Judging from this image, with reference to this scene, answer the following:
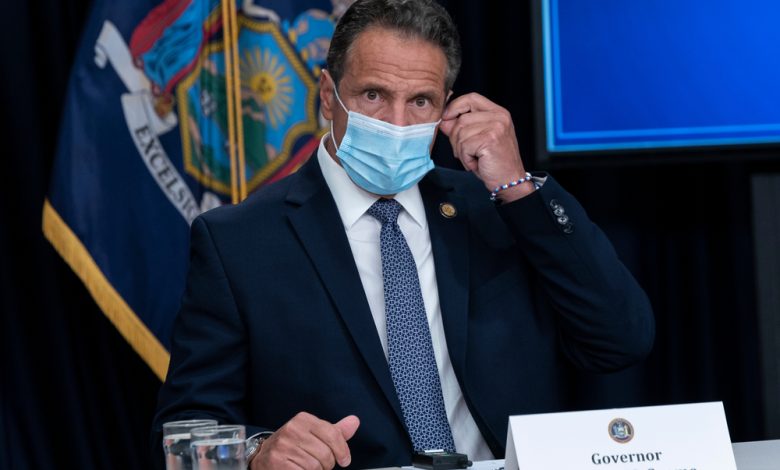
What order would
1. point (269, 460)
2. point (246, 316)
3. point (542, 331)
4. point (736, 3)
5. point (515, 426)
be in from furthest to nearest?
point (736, 3) → point (542, 331) → point (246, 316) → point (269, 460) → point (515, 426)

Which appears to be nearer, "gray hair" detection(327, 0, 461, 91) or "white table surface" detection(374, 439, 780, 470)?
"white table surface" detection(374, 439, 780, 470)

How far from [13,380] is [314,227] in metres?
1.52

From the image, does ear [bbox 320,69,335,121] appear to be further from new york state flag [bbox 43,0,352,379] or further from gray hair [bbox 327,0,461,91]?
new york state flag [bbox 43,0,352,379]

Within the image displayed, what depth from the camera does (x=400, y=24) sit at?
6.82ft

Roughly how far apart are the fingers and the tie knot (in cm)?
62

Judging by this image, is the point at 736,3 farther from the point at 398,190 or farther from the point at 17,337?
the point at 17,337

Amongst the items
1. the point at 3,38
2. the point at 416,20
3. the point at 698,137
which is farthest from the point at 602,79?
the point at 3,38

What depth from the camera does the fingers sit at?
1.48m

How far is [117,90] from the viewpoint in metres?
3.07

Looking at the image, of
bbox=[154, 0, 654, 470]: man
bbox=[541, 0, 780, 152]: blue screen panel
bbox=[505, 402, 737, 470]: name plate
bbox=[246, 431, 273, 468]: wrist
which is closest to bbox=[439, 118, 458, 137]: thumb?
bbox=[154, 0, 654, 470]: man

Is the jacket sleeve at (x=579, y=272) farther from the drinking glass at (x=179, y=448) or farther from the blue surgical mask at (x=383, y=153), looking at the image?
the drinking glass at (x=179, y=448)

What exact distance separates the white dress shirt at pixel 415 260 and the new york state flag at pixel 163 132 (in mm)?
1053

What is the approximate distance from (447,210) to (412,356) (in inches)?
12.8

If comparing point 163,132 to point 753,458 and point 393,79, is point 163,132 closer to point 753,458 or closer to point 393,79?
point 393,79
